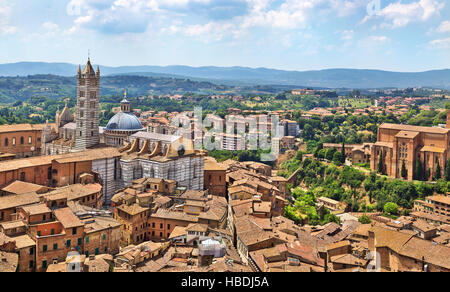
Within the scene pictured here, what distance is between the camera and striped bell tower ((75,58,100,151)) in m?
23.8

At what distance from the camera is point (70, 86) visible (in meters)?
105

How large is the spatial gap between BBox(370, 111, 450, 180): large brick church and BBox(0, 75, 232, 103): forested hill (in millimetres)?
72843

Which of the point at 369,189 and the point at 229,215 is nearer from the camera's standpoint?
the point at 229,215

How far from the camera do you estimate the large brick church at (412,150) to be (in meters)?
31.2

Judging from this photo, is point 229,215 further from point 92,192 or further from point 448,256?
Result: point 448,256

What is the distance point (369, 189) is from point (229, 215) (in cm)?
1585

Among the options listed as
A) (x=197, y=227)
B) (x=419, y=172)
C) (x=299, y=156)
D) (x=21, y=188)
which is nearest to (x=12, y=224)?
(x=21, y=188)

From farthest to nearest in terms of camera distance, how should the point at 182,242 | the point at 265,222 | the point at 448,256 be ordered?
1. the point at 265,222
2. the point at 182,242
3. the point at 448,256

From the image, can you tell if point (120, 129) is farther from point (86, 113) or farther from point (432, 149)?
point (432, 149)

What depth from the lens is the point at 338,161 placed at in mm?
36438

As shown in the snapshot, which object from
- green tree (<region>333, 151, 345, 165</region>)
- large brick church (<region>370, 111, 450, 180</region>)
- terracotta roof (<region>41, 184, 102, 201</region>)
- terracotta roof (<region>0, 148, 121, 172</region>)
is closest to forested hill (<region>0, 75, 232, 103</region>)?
green tree (<region>333, 151, 345, 165</region>)

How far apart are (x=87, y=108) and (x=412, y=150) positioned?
22.9 m
